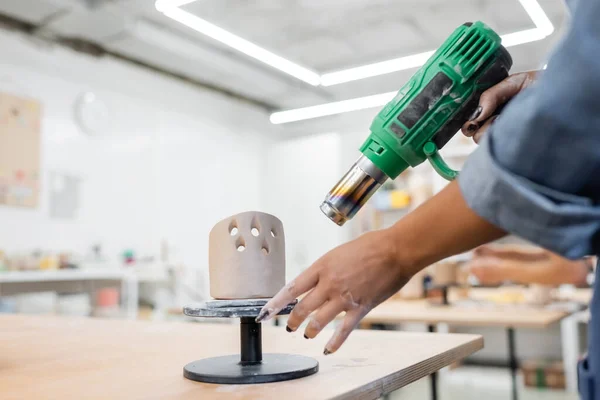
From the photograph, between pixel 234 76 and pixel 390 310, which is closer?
pixel 390 310

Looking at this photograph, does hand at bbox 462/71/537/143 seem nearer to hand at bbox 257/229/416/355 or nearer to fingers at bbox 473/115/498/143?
fingers at bbox 473/115/498/143


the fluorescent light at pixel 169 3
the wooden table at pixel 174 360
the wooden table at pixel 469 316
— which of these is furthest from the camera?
the fluorescent light at pixel 169 3

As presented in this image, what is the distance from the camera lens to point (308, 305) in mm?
674

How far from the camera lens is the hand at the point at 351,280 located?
2.12 feet

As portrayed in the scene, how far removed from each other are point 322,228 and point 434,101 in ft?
18.0

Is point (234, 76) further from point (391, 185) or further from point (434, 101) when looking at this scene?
point (434, 101)

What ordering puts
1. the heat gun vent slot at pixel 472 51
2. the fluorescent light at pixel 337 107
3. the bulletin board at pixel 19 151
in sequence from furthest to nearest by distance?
the fluorescent light at pixel 337 107, the bulletin board at pixel 19 151, the heat gun vent slot at pixel 472 51

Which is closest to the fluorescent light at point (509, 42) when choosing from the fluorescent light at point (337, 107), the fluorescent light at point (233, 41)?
Answer: the fluorescent light at point (233, 41)

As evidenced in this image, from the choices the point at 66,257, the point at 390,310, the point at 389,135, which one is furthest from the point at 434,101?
the point at 66,257

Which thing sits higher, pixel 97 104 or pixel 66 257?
pixel 97 104

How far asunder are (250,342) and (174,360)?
18 centimetres

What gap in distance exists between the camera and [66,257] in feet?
14.3

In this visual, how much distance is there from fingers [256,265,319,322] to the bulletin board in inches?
158

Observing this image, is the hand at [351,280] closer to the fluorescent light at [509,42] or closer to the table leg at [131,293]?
the fluorescent light at [509,42]
